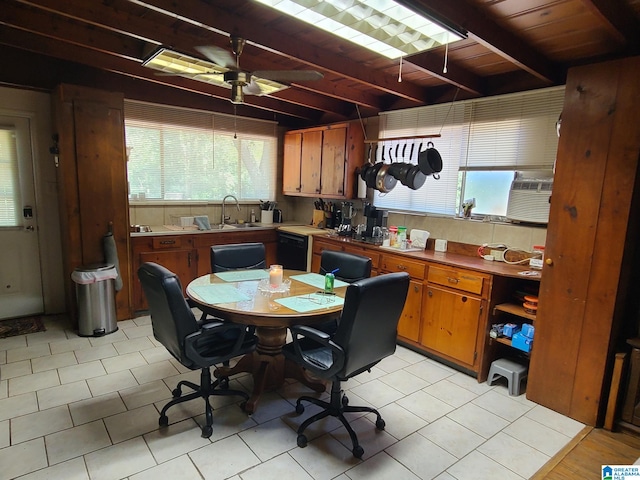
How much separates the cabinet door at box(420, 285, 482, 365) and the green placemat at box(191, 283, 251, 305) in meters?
1.69

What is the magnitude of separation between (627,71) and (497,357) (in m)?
2.20

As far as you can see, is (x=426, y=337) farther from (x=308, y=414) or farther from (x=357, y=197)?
(x=357, y=197)

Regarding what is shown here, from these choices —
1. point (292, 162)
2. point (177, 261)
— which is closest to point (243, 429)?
point (177, 261)

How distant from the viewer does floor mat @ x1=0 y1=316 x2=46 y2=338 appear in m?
3.55

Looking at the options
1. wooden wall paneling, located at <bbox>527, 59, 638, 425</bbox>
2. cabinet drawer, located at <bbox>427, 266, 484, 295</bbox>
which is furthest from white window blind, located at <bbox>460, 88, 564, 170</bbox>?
cabinet drawer, located at <bbox>427, 266, 484, 295</bbox>


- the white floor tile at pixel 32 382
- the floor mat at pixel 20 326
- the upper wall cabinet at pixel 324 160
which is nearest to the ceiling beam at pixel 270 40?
the upper wall cabinet at pixel 324 160

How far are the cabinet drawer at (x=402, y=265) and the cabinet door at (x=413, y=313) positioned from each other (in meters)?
0.08

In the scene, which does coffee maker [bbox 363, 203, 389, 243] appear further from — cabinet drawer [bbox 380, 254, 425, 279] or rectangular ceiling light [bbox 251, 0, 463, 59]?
rectangular ceiling light [bbox 251, 0, 463, 59]

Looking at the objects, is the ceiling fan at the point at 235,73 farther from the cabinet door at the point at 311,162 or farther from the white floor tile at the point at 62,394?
the white floor tile at the point at 62,394

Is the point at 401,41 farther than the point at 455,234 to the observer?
No

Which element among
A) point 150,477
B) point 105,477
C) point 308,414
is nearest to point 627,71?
point 308,414

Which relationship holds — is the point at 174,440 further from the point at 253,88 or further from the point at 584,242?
the point at 584,242

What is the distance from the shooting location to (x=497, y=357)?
10.1 feet

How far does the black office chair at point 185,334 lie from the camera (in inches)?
79.8
